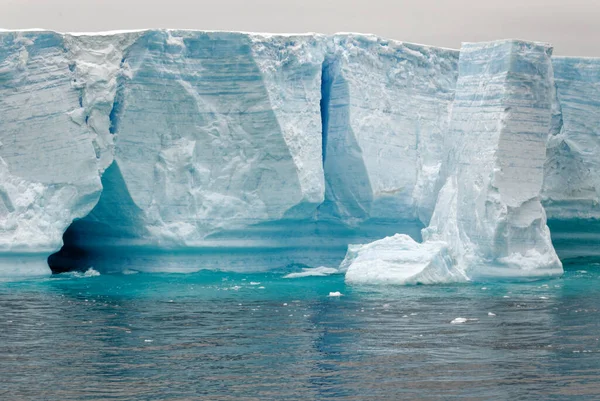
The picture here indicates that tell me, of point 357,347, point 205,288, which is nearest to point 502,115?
point 205,288

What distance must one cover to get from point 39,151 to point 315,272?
4842 millimetres

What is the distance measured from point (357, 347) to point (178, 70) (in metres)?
8.02

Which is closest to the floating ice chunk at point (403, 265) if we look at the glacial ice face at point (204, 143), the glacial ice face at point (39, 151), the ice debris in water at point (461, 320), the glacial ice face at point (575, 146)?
the glacial ice face at point (204, 143)

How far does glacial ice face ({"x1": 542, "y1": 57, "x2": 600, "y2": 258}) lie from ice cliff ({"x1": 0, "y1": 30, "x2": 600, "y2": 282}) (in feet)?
9.28

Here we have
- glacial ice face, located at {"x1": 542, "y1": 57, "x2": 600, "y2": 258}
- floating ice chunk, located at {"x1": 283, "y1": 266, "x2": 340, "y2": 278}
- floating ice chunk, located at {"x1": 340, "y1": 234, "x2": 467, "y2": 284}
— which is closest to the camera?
floating ice chunk, located at {"x1": 340, "y1": 234, "x2": 467, "y2": 284}

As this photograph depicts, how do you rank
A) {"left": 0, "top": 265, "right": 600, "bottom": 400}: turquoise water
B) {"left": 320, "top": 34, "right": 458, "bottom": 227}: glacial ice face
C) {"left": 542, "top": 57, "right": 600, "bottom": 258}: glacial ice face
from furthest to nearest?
1. {"left": 542, "top": 57, "right": 600, "bottom": 258}: glacial ice face
2. {"left": 320, "top": 34, "right": 458, "bottom": 227}: glacial ice face
3. {"left": 0, "top": 265, "right": 600, "bottom": 400}: turquoise water

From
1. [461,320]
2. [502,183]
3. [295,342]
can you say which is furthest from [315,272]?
[295,342]

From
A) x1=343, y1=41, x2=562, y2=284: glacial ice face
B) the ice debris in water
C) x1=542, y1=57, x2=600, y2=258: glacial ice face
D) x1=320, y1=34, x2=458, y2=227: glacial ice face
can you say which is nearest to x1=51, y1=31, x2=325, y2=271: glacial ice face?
x1=320, y1=34, x2=458, y2=227: glacial ice face

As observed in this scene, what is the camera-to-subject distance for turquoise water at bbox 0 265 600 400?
7652 mm

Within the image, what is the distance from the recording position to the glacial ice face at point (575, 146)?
19.4 meters

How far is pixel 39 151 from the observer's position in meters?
15.4

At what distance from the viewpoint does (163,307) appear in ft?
40.3

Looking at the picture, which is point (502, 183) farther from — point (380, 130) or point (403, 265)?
point (380, 130)

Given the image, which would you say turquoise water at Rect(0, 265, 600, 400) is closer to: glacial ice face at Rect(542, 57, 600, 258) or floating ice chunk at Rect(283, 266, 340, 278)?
floating ice chunk at Rect(283, 266, 340, 278)
